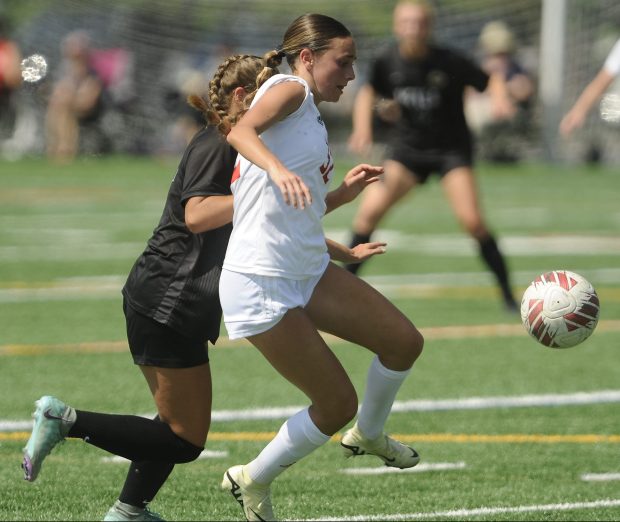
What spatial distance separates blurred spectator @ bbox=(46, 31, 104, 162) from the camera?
30.6 m

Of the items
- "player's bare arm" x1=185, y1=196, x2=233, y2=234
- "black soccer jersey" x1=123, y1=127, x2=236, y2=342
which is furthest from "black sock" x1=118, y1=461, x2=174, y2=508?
"player's bare arm" x1=185, y1=196, x2=233, y2=234

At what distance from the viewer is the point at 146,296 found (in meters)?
5.68

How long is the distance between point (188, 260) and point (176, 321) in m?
0.24

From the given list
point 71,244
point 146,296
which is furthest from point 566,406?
point 71,244

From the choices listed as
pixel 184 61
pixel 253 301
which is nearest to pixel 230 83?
pixel 253 301

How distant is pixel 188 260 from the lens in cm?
568

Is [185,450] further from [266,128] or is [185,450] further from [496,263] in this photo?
[496,263]

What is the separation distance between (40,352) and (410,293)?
4.07m

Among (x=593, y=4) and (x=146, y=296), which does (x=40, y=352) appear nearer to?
(x=146, y=296)

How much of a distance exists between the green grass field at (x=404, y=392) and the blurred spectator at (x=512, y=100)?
33.0 ft

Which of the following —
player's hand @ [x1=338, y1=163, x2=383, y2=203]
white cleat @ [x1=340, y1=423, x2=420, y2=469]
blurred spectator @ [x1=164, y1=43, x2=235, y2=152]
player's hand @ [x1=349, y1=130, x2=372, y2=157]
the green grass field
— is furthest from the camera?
blurred spectator @ [x1=164, y1=43, x2=235, y2=152]

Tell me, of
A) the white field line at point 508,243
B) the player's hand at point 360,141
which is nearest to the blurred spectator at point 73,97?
the white field line at point 508,243

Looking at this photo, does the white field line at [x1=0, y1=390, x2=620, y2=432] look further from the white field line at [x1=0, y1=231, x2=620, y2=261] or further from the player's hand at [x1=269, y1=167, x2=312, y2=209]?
the white field line at [x1=0, y1=231, x2=620, y2=261]

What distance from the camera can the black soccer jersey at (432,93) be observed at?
12211mm
